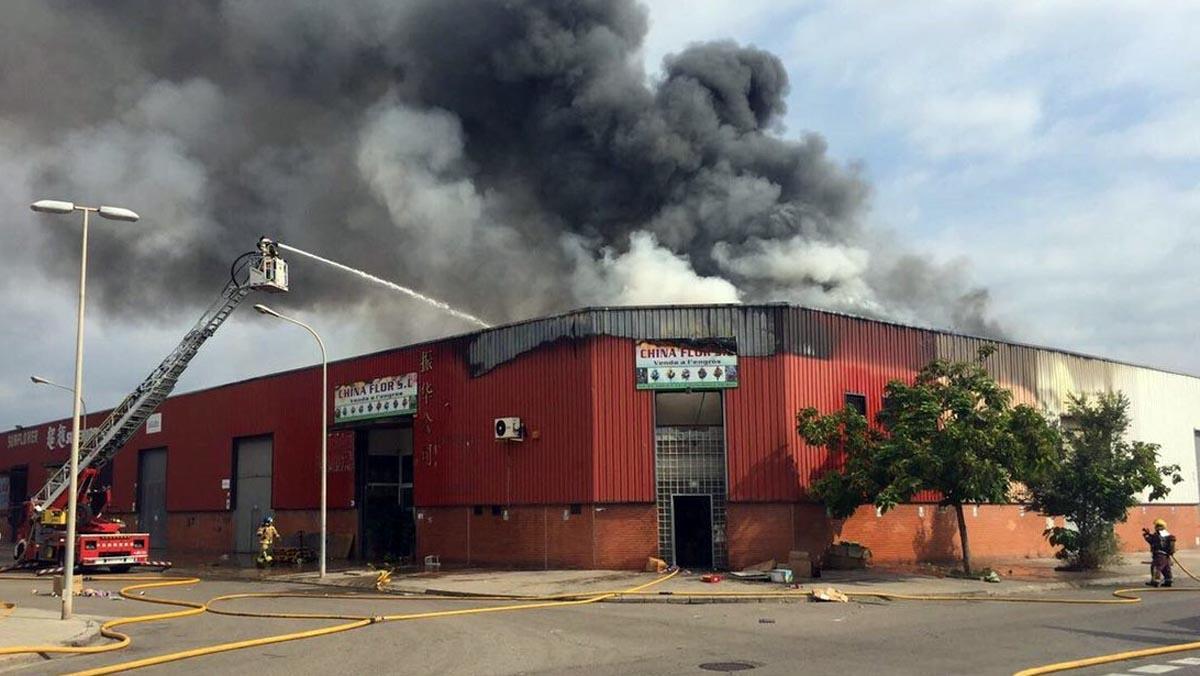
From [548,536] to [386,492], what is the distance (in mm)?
9717

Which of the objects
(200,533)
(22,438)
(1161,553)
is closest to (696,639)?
Answer: (1161,553)

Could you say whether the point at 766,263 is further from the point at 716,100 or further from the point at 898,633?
the point at 898,633

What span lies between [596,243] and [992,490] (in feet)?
67.1

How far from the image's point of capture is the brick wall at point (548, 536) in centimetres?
2545

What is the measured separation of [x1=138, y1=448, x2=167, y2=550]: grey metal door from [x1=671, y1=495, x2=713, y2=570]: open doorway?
27711 mm

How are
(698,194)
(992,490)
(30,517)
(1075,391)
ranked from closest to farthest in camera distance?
(992,490)
(30,517)
(1075,391)
(698,194)

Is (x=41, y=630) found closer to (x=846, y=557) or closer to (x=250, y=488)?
(x=846, y=557)

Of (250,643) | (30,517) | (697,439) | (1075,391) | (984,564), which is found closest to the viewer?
(250,643)

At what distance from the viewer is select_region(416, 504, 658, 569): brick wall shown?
2545 cm

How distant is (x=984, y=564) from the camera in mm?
27531

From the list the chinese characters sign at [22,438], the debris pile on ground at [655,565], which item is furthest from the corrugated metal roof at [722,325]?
the chinese characters sign at [22,438]

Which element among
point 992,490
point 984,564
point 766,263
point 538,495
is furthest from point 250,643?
point 766,263

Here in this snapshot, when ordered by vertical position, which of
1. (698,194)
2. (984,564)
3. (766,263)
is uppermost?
(698,194)

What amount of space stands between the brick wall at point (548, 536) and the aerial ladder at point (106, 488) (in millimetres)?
9002
